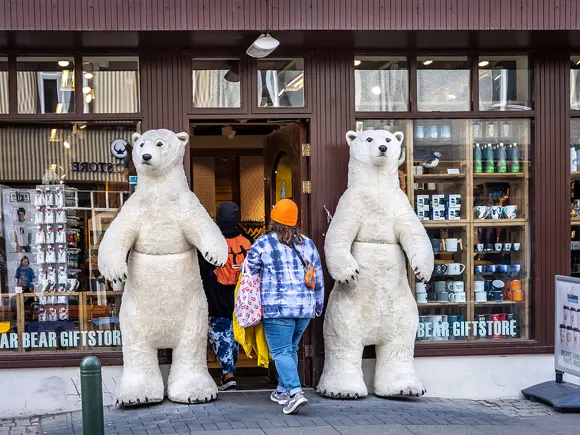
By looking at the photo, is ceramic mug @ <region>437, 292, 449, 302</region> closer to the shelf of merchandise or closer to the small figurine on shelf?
the shelf of merchandise

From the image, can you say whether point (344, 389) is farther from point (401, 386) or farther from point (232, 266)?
point (232, 266)

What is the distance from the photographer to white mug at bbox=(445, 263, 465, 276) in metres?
8.88

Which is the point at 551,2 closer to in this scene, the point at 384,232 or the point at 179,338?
the point at 384,232

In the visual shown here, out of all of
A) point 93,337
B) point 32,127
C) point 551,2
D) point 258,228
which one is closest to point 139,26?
point 32,127

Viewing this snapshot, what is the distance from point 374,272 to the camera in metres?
8.04

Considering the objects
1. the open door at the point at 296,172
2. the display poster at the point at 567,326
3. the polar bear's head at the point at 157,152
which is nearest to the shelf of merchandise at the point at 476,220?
the display poster at the point at 567,326

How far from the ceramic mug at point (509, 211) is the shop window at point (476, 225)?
1 centimetres

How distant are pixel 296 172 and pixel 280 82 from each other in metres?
0.91

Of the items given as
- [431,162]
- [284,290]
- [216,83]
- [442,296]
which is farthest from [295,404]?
[216,83]

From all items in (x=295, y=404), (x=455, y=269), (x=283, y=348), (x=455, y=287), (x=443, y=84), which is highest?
(x=443, y=84)

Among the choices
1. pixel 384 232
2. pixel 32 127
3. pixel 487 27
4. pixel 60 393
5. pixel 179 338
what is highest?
pixel 487 27

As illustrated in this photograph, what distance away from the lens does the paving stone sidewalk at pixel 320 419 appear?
7.01m

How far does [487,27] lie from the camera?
789 centimetres

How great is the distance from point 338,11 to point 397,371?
330cm
